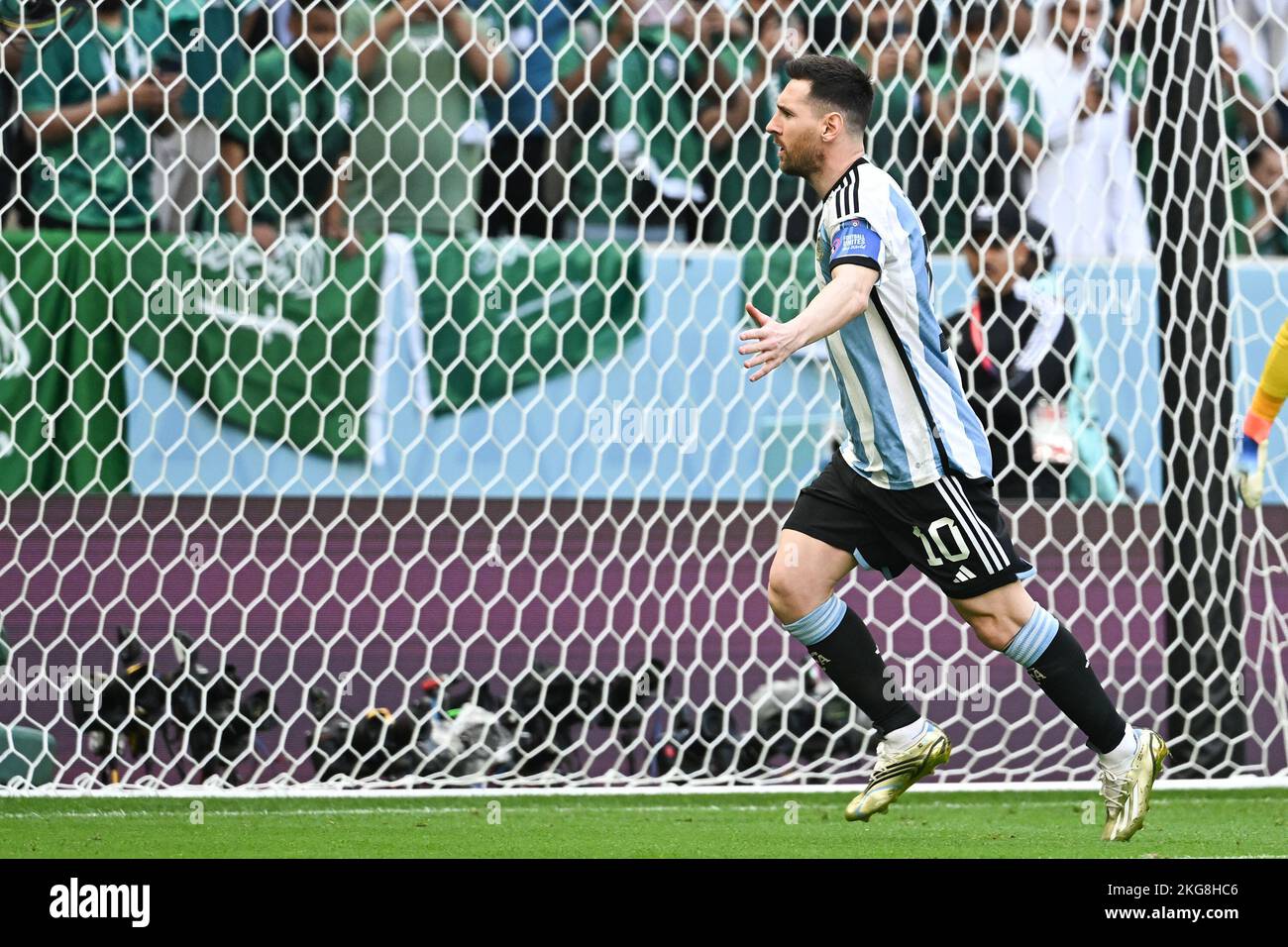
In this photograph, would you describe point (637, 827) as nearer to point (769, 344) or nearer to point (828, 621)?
point (828, 621)

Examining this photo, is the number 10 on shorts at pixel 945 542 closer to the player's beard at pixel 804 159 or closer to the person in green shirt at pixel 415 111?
the player's beard at pixel 804 159

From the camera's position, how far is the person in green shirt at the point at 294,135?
557cm

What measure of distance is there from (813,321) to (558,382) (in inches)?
104

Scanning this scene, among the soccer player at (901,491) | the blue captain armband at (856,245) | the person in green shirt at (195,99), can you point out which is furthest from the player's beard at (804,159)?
the person in green shirt at (195,99)

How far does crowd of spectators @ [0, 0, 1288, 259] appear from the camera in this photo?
5508 millimetres

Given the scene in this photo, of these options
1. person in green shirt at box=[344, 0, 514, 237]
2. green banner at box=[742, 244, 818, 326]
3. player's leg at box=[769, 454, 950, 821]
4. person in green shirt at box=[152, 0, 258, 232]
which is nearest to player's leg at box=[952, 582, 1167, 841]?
player's leg at box=[769, 454, 950, 821]

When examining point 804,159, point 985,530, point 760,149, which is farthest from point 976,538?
point 760,149

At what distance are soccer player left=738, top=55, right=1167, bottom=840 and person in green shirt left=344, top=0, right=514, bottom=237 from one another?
2.27m

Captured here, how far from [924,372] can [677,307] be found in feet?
7.65

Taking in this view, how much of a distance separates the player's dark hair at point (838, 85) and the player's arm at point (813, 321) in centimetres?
43

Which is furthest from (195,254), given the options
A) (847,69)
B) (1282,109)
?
(1282,109)

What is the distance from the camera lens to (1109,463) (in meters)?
5.84

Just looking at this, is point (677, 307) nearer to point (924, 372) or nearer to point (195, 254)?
point (195, 254)

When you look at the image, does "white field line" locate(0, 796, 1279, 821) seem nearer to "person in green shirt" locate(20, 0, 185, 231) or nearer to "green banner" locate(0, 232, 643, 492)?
"green banner" locate(0, 232, 643, 492)
